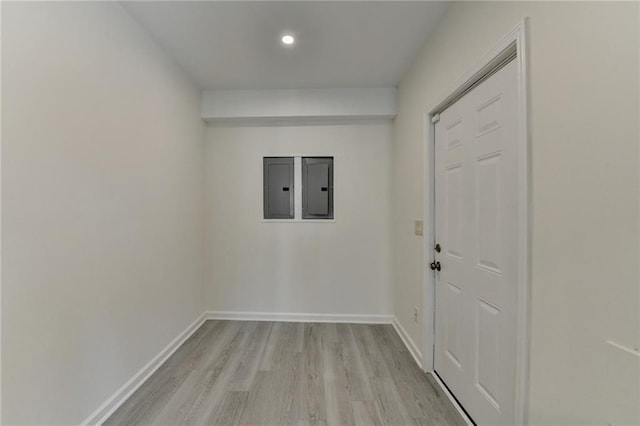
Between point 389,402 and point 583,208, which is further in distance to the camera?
point 389,402

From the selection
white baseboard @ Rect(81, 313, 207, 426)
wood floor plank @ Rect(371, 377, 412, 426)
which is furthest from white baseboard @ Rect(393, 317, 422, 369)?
white baseboard @ Rect(81, 313, 207, 426)

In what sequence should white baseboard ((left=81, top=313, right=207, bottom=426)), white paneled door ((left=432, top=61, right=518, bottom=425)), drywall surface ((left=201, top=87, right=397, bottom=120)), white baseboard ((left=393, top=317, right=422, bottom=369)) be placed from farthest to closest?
drywall surface ((left=201, top=87, right=397, bottom=120))
white baseboard ((left=393, top=317, right=422, bottom=369))
white baseboard ((left=81, top=313, right=207, bottom=426))
white paneled door ((left=432, top=61, right=518, bottom=425))

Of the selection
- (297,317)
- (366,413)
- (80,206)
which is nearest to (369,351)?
(366,413)

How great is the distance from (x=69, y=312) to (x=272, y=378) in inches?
54.3

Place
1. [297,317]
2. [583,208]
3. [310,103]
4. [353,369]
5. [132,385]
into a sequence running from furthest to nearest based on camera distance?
1. [297,317]
2. [310,103]
3. [353,369]
4. [132,385]
5. [583,208]

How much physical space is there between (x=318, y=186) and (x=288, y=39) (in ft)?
5.05

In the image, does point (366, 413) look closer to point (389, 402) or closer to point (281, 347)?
point (389, 402)

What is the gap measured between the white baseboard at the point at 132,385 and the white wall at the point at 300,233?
747 mm

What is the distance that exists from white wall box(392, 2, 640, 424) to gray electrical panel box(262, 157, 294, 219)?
235cm

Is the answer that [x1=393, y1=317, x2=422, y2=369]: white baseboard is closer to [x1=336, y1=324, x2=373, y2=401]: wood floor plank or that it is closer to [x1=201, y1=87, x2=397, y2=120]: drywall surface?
[x1=336, y1=324, x2=373, y2=401]: wood floor plank

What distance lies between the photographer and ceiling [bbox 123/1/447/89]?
5.90 ft

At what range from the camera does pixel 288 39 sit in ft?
6.91

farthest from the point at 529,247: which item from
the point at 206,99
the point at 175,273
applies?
the point at 206,99

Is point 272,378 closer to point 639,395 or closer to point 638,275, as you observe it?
point 639,395
